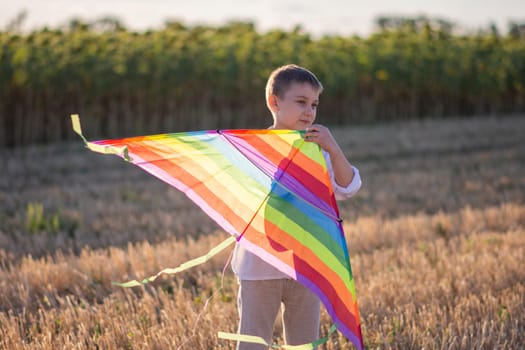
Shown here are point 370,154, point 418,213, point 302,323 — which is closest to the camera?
point 302,323

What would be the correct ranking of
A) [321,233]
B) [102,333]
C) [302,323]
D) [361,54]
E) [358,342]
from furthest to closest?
1. [361,54]
2. [102,333]
3. [302,323]
4. [321,233]
5. [358,342]

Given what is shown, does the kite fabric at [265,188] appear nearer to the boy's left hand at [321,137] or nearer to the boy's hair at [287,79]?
the boy's left hand at [321,137]

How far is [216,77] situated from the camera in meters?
18.7

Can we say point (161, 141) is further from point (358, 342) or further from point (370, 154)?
point (370, 154)

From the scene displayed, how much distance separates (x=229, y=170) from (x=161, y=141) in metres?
0.39

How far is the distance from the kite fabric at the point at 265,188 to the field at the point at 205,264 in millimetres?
951

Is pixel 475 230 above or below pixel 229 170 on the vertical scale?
below

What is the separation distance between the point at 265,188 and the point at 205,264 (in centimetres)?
278

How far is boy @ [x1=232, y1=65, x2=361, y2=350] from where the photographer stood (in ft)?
10.5

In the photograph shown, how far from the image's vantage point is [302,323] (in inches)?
130

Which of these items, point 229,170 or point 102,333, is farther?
point 102,333

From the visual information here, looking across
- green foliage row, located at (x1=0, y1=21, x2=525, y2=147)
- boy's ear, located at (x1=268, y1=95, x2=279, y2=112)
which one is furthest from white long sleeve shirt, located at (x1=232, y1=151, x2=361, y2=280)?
green foliage row, located at (x1=0, y1=21, x2=525, y2=147)

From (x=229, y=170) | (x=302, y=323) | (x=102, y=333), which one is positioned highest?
(x=229, y=170)

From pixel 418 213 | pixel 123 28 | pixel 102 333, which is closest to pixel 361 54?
pixel 123 28
